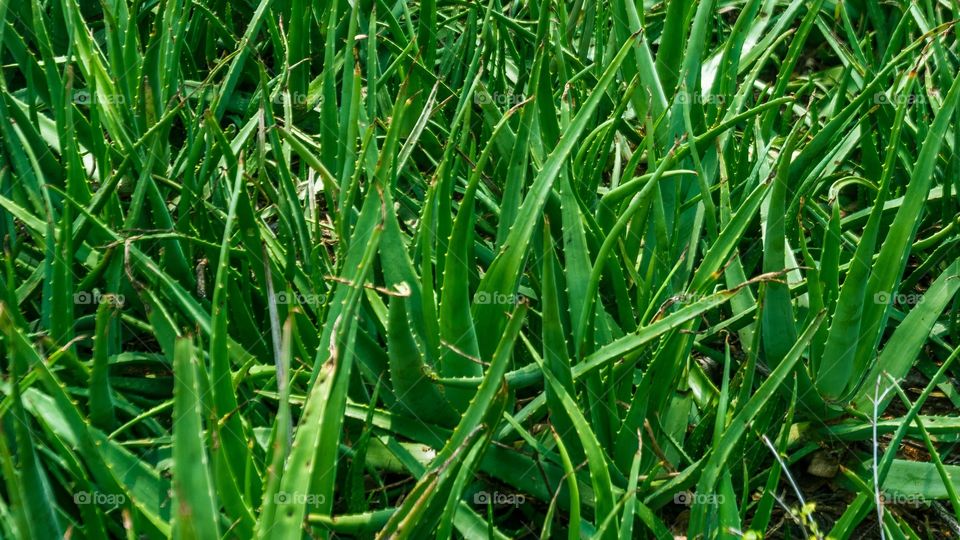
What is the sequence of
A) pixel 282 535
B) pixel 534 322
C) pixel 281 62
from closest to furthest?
pixel 282 535, pixel 534 322, pixel 281 62

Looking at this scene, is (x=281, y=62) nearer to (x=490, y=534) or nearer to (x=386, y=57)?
(x=386, y=57)

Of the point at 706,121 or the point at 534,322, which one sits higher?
the point at 706,121

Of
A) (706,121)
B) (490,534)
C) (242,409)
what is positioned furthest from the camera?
(706,121)

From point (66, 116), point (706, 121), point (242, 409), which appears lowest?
point (242, 409)

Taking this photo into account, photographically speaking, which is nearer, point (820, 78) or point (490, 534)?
point (490, 534)

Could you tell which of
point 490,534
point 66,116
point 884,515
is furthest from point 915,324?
point 66,116

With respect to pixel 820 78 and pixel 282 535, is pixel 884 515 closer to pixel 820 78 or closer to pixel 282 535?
pixel 282 535

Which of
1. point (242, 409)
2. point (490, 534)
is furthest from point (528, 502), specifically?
point (242, 409)
